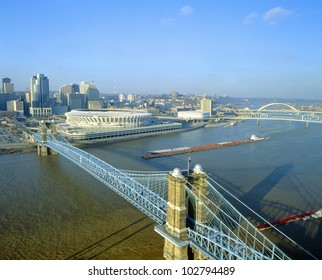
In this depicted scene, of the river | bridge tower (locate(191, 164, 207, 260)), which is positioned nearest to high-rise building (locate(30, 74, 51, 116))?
the river

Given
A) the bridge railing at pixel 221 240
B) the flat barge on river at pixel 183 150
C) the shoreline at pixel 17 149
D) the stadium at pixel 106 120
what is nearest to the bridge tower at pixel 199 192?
the bridge railing at pixel 221 240

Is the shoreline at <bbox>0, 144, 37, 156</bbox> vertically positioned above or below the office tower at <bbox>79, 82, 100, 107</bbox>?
below

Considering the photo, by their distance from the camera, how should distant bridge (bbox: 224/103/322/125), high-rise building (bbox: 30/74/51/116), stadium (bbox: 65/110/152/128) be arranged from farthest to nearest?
high-rise building (bbox: 30/74/51/116)
distant bridge (bbox: 224/103/322/125)
stadium (bbox: 65/110/152/128)

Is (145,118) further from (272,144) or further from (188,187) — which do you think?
(188,187)

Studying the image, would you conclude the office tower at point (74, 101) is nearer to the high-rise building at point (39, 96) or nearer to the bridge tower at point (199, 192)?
the high-rise building at point (39, 96)

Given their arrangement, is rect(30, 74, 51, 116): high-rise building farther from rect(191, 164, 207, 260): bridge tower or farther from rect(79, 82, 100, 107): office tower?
rect(191, 164, 207, 260): bridge tower

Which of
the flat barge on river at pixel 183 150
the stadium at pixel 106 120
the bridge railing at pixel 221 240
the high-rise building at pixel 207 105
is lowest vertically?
the flat barge on river at pixel 183 150

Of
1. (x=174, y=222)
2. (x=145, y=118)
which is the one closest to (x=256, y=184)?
(x=174, y=222)
